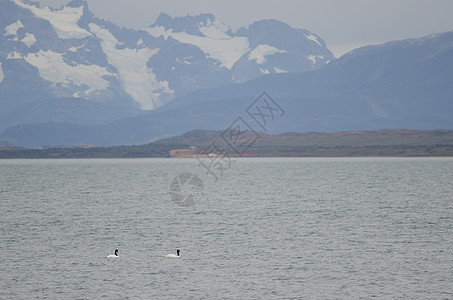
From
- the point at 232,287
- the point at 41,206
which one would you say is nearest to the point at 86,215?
the point at 41,206

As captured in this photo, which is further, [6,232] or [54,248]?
[6,232]

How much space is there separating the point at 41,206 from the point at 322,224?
1818 inches

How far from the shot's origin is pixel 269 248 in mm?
55469

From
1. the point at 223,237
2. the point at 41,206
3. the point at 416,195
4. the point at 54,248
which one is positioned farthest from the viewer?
the point at 416,195

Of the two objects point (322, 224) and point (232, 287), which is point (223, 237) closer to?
point (322, 224)

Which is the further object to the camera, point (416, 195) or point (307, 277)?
point (416, 195)

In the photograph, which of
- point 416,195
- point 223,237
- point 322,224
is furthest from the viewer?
point 416,195

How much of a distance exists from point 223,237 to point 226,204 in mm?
37876

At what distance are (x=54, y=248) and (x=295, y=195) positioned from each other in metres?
66.9

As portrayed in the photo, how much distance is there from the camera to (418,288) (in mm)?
40719

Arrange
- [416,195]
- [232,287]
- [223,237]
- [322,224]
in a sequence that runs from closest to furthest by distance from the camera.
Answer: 1. [232,287]
2. [223,237]
3. [322,224]
4. [416,195]

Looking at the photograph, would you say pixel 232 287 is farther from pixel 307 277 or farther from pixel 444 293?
pixel 444 293

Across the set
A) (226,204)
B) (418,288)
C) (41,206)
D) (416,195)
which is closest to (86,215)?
(41,206)

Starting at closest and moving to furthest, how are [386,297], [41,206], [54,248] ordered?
[386,297] → [54,248] → [41,206]
